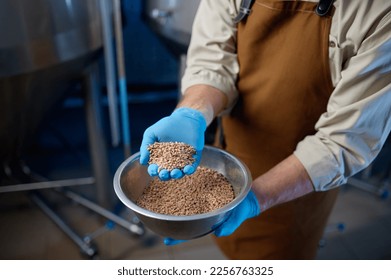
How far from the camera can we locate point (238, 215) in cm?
73

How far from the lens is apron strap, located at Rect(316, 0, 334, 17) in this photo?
2.36 ft

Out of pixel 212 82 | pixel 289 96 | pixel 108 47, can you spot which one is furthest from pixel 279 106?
pixel 108 47

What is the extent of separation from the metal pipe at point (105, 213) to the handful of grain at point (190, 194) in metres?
0.84

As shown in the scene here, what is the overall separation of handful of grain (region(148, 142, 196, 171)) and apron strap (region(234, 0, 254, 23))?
13.8 inches

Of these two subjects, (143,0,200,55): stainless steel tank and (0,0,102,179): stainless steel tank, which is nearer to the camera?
(0,0,102,179): stainless steel tank

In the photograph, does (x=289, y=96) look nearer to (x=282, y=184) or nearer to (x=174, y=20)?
(x=282, y=184)

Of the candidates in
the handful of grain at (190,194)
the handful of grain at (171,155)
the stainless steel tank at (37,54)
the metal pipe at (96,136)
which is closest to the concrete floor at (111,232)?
the metal pipe at (96,136)

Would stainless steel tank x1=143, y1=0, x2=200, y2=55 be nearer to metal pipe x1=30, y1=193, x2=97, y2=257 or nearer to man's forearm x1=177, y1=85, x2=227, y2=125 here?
man's forearm x1=177, y1=85, x2=227, y2=125

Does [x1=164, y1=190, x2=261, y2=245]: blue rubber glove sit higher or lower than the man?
lower

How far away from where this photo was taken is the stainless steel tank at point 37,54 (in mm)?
1005

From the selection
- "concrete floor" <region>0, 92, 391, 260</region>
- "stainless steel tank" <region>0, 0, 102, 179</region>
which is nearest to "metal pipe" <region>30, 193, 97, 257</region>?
"concrete floor" <region>0, 92, 391, 260</region>

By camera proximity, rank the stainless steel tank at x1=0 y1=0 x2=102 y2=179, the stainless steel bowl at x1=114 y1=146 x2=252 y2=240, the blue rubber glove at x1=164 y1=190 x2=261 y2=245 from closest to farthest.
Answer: the stainless steel bowl at x1=114 y1=146 x2=252 y2=240
the blue rubber glove at x1=164 y1=190 x2=261 y2=245
the stainless steel tank at x1=0 y1=0 x2=102 y2=179

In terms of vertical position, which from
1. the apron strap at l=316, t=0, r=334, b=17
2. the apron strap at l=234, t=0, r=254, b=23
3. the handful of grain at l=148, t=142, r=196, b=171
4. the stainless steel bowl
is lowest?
the stainless steel bowl
